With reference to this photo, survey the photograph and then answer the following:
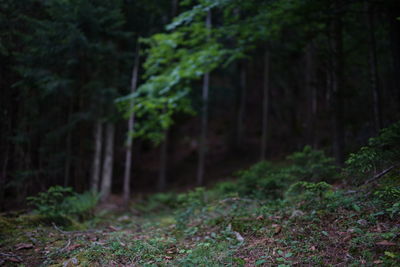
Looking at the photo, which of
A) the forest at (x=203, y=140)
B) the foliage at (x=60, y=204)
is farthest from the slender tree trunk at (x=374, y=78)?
the foliage at (x=60, y=204)

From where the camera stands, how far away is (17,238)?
16.0ft

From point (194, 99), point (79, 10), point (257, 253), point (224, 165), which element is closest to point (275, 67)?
point (194, 99)

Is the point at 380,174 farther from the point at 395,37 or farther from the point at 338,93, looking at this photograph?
the point at 395,37

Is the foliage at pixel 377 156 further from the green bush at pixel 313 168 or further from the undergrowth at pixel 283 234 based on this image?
the green bush at pixel 313 168

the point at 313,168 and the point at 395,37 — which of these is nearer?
the point at 313,168

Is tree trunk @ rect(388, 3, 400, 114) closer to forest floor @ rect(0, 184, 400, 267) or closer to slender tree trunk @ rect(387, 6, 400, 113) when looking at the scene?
slender tree trunk @ rect(387, 6, 400, 113)

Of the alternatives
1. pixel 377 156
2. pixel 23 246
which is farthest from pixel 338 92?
pixel 23 246

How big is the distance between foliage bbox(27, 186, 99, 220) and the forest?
0.04m

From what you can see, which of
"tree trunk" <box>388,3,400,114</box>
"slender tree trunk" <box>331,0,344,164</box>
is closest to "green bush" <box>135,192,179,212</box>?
"slender tree trunk" <box>331,0,344,164</box>

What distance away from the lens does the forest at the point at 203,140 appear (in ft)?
13.1

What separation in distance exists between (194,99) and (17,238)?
41.0 feet

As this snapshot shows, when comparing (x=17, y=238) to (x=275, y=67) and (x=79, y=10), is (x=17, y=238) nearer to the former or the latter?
(x=79, y=10)

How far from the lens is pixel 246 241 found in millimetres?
4320

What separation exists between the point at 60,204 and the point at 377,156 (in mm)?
7434
